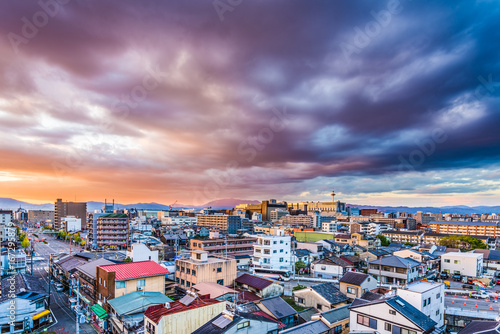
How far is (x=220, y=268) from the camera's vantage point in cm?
3525

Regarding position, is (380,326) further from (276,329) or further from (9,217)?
(9,217)

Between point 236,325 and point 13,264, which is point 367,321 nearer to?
point 236,325

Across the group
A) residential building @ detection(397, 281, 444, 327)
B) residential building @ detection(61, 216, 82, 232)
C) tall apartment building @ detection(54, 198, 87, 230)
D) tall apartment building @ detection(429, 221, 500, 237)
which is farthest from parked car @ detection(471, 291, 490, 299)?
tall apartment building @ detection(54, 198, 87, 230)

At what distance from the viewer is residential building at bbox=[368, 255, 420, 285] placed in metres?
39.4

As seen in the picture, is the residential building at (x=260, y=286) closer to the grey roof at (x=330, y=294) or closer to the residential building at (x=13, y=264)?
the grey roof at (x=330, y=294)

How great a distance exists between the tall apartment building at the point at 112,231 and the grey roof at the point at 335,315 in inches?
2453

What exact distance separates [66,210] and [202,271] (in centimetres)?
14781

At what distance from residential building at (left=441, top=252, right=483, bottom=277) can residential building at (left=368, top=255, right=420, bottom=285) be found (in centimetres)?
1067

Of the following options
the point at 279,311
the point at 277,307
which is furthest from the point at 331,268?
the point at 279,311

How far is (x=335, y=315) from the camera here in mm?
22625

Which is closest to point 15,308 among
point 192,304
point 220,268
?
point 192,304

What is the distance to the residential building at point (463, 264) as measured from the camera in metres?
45.7

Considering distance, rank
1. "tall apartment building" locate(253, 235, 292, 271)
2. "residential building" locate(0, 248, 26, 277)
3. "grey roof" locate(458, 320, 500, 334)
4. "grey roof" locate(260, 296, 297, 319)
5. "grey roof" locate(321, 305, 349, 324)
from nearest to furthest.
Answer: "grey roof" locate(458, 320, 500, 334) → "grey roof" locate(321, 305, 349, 324) → "grey roof" locate(260, 296, 297, 319) → "residential building" locate(0, 248, 26, 277) → "tall apartment building" locate(253, 235, 292, 271)

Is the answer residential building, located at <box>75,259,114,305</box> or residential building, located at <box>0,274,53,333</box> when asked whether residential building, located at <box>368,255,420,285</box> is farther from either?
residential building, located at <box>0,274,53,333</box>
